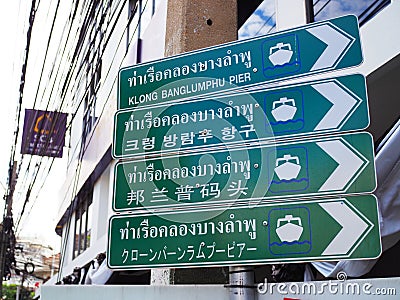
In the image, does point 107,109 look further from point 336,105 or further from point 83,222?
point 336,105

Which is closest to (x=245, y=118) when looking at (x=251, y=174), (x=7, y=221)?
(x=251, y=174)

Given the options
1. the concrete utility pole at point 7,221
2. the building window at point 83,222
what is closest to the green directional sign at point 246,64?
the building window at point 83,222

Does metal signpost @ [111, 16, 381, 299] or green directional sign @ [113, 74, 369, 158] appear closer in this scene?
metal signpost @ [111, 16, 381, 299]

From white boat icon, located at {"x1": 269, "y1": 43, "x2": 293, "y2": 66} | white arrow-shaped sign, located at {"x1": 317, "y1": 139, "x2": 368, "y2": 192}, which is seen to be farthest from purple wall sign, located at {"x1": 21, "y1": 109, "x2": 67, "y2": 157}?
white arrow-shaped sign, located at {"x1": 317, "y1": 139, "x2": 368, "y2": 192}

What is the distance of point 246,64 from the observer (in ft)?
8.55

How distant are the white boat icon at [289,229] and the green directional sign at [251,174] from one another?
0.34 ft

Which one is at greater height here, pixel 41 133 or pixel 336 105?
pixel 41 133

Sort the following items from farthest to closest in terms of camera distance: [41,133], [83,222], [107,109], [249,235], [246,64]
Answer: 1. [83,222]
2. [41,133]
3. [107,109]
4. [246,64]
5. [249,235]

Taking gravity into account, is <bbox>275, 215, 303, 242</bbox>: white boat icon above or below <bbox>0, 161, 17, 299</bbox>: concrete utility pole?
below

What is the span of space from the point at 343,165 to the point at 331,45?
23.8 inches

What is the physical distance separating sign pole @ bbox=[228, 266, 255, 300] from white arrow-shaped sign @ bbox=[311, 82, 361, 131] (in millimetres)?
725

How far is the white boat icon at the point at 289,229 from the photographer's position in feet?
7.18

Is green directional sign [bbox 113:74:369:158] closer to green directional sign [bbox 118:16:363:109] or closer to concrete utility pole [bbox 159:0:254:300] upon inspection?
green directional sign [bbox 118:16:363:109]

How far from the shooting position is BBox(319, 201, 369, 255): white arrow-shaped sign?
208cm
